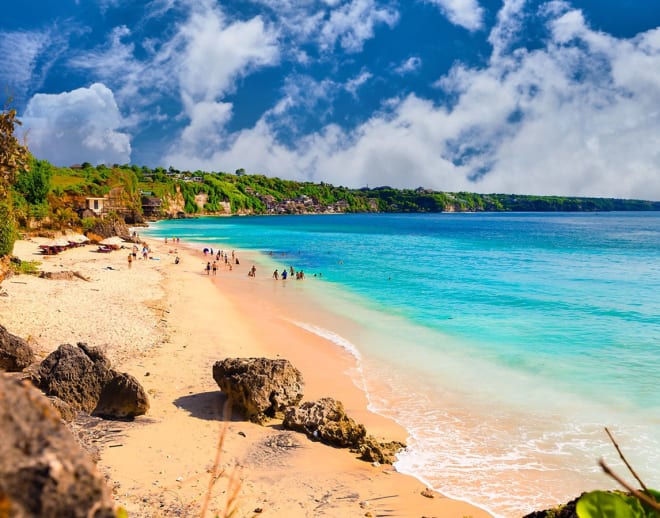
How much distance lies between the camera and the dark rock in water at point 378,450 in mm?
9641

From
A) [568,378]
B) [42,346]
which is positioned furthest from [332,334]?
[42,346]

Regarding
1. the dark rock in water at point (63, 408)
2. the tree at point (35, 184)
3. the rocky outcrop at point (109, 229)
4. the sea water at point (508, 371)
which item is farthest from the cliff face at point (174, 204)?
the dark rock in water at point (63, 408)

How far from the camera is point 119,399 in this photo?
10172mm

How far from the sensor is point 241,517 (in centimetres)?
734

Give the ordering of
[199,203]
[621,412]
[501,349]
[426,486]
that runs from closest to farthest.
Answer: [426,486], [621,412], [501,349], [199,203]

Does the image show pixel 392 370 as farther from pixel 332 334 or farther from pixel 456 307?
pixel 456 307

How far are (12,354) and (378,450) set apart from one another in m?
8.80

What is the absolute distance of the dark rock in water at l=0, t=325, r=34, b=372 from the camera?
10953mm

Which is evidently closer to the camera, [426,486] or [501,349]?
[426,486]

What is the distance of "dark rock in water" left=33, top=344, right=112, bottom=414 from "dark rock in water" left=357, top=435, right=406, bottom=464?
5.73 m

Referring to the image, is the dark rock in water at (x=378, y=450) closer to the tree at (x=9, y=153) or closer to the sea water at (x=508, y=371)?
the sea water at (x=508, y=371)

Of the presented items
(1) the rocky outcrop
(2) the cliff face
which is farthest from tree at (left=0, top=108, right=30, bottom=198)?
(2) the cliff face

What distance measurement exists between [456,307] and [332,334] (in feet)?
32.3

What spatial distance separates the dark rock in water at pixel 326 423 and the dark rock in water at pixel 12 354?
21.2 feet
